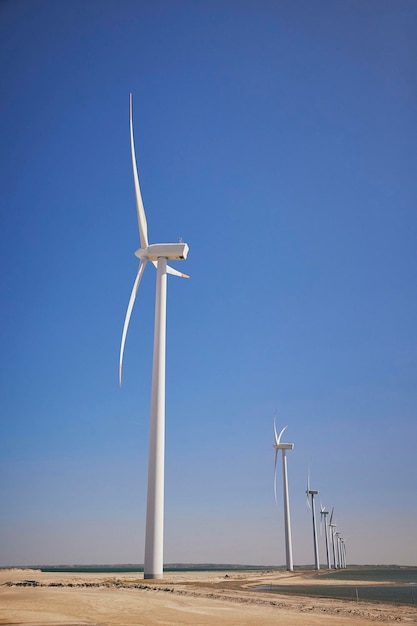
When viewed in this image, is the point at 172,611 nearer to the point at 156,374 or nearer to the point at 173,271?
the point at 156,374

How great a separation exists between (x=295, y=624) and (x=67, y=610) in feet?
27.9

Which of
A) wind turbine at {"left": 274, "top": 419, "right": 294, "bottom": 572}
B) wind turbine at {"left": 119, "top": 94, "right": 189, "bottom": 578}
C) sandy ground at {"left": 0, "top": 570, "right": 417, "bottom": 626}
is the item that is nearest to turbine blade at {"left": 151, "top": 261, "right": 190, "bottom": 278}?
wind turbine at {"left": 119, "top": 94, "right": 189, "bottom": 578}

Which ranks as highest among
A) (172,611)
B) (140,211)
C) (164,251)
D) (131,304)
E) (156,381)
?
(140,211)

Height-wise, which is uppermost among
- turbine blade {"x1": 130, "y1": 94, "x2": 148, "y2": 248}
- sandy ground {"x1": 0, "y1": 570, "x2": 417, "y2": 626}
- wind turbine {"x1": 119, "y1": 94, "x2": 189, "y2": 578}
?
turbine blade {"x1": 130, "y1": 94, "x2": 148, "y2": 248}

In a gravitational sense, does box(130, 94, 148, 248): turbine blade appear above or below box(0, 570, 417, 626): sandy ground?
above

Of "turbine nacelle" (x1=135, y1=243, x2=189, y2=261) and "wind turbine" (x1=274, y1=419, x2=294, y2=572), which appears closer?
"turbine nacelle" (x1=135, y1=243, x2=189, y2=261)

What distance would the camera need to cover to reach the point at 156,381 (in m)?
37.3

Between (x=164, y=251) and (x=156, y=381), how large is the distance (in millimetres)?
11442

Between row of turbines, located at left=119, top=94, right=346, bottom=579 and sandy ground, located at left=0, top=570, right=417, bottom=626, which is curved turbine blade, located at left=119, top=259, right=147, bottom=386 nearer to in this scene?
row of turbines, located at left=119, top=94, right=346, bottom=579

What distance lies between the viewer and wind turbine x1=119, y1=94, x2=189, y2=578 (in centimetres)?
3438

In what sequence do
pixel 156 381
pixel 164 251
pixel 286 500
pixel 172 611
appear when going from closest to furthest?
pixel 172 611 → pixel 156 381 → pixel 164 251 → pixel 286 500

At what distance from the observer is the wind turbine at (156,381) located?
34.4m

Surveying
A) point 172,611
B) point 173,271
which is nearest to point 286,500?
point 173,271

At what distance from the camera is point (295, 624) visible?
16.0 metres
